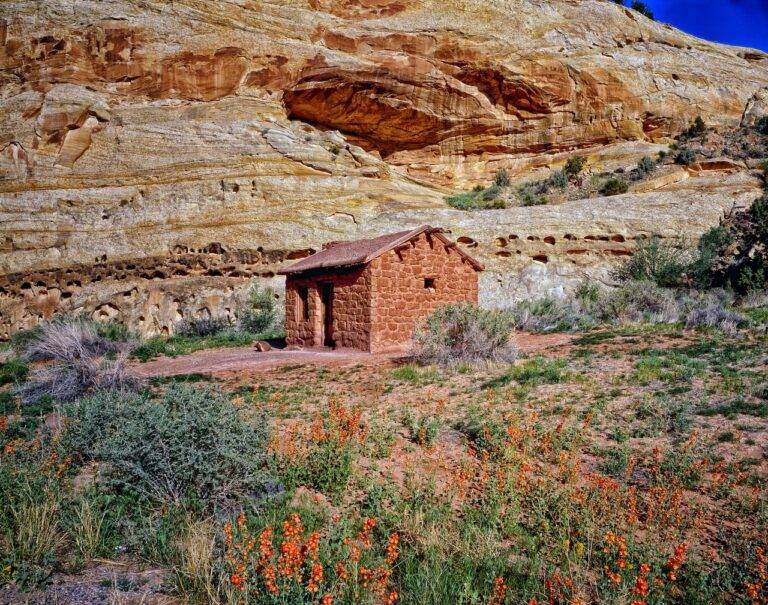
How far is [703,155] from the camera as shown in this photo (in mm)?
30969

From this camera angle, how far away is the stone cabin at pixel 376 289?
15852mm

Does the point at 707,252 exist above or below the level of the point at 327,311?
above

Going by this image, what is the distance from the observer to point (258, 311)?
24266 mm

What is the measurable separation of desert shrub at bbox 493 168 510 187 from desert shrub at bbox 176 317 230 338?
2113 cm

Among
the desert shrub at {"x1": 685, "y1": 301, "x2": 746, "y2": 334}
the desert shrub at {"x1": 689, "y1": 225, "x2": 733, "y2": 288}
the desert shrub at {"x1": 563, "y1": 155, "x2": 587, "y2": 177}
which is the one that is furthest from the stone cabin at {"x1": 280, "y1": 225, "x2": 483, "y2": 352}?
the desert shrub at {"x1": 563, "y1": 155, "x2": 587, "y2": 177}

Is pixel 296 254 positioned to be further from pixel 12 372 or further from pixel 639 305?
pixel 639 305

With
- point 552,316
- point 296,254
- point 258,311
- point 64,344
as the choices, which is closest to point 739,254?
point 552,316

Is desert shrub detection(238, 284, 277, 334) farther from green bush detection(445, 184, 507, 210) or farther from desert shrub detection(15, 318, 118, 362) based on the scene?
green bush detection(445, 184, 507, 210)

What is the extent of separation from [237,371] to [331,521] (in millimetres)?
8186

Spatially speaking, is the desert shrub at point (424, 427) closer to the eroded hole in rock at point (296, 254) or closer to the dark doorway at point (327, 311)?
the dark doorway at point (327, 311)

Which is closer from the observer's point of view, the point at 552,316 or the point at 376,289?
the point at 376,289

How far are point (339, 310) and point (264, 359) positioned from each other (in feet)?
10.0

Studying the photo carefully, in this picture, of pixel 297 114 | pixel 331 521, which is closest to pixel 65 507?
pixel 331 521

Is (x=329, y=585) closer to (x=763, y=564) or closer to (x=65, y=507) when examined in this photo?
(x=65, y=507)
